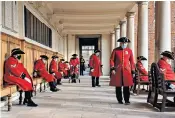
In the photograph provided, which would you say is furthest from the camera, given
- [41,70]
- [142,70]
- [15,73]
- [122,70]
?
[142,70]

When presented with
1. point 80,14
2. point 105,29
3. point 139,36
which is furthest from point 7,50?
point 105,29

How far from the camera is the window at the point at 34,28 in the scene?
1074 centimetres

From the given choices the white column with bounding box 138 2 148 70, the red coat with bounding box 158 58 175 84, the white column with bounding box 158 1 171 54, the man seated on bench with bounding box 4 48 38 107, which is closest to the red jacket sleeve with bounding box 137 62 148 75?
the white column with bounding box 158 1 171 54

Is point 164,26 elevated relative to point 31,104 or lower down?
elevated

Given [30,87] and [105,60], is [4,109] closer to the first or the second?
[30,87]

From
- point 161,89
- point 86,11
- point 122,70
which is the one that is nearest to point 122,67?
point 122,70

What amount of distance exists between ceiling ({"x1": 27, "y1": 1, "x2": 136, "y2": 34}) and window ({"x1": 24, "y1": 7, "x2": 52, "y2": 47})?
0.57 meters

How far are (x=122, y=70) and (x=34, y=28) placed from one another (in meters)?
5.48

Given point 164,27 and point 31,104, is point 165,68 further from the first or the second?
point 31,104

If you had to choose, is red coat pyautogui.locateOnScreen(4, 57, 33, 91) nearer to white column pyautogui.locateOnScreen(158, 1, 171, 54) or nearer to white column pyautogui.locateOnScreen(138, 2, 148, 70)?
white column pyautogui.locateOnScreen(158, 1, 171, 54)

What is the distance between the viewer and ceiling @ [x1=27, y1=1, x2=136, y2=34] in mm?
14969

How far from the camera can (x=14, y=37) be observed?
8.39 m

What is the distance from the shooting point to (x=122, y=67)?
772 cm

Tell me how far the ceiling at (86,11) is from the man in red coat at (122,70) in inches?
201
